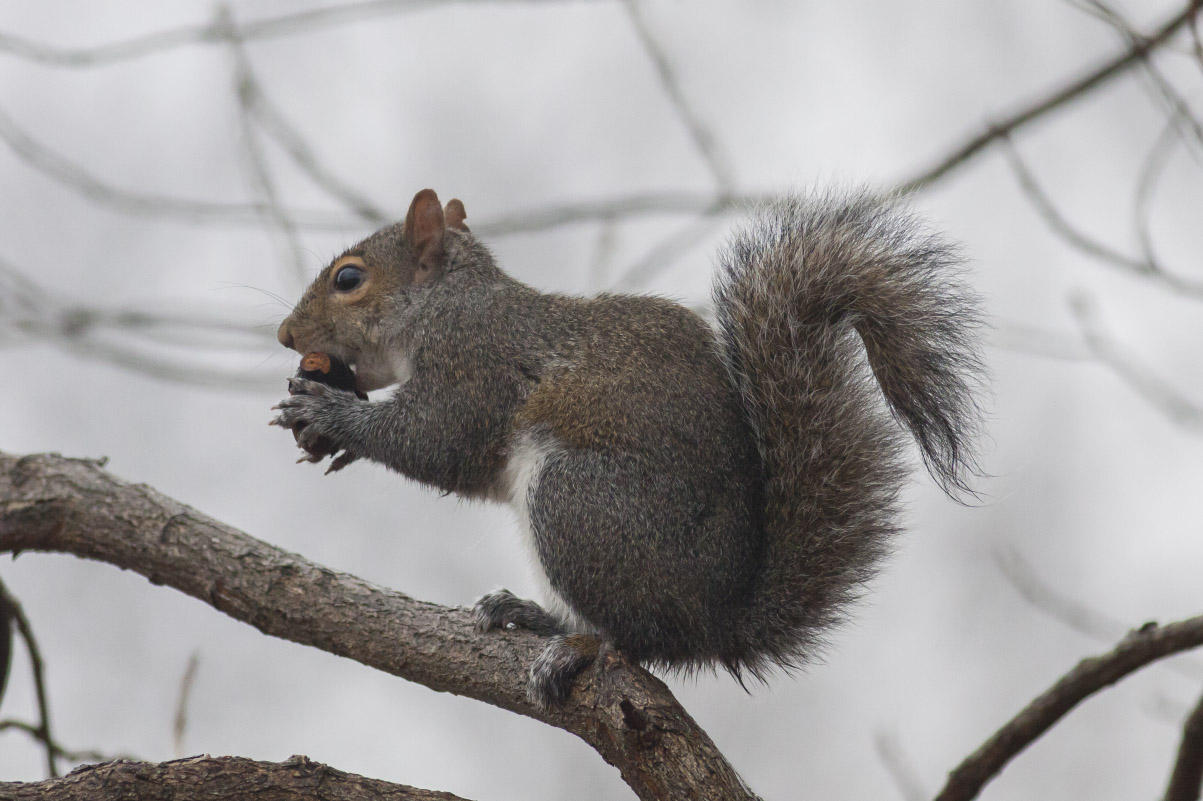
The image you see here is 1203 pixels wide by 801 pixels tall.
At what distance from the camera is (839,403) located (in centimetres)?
229

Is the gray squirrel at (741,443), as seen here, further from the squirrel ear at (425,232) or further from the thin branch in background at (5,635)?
the thin branch in background at (5,635)

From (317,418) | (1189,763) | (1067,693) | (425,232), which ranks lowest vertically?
(1189,763)

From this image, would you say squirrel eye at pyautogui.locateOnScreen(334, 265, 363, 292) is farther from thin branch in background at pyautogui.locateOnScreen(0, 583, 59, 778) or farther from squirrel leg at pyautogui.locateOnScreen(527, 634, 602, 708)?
squirrel leg at pyautogui.locateOnScreen(527, 634, 602, 708)

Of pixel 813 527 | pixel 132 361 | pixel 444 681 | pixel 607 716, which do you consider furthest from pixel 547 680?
pixel 132 361

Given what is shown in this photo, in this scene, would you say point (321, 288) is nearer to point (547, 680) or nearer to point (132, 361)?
point (132, 361)

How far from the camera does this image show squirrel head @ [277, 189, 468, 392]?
9.35 ft

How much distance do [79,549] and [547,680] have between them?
110cm

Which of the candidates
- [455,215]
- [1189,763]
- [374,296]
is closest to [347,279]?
[374,296]

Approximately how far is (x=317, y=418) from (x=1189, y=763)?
6.48 ft

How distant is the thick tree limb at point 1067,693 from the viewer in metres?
1.26

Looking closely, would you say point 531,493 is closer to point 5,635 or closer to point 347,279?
point 347,279

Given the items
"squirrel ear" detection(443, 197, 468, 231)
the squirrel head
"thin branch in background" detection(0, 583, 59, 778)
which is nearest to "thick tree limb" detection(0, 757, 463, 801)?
"thin branch in background" detection(0, 583, 59, 778)

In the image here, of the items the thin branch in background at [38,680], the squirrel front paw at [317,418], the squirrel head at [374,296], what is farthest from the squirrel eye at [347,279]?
the thin branch in background at [38,680]

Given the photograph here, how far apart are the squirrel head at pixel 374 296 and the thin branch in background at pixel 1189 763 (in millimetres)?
2034
